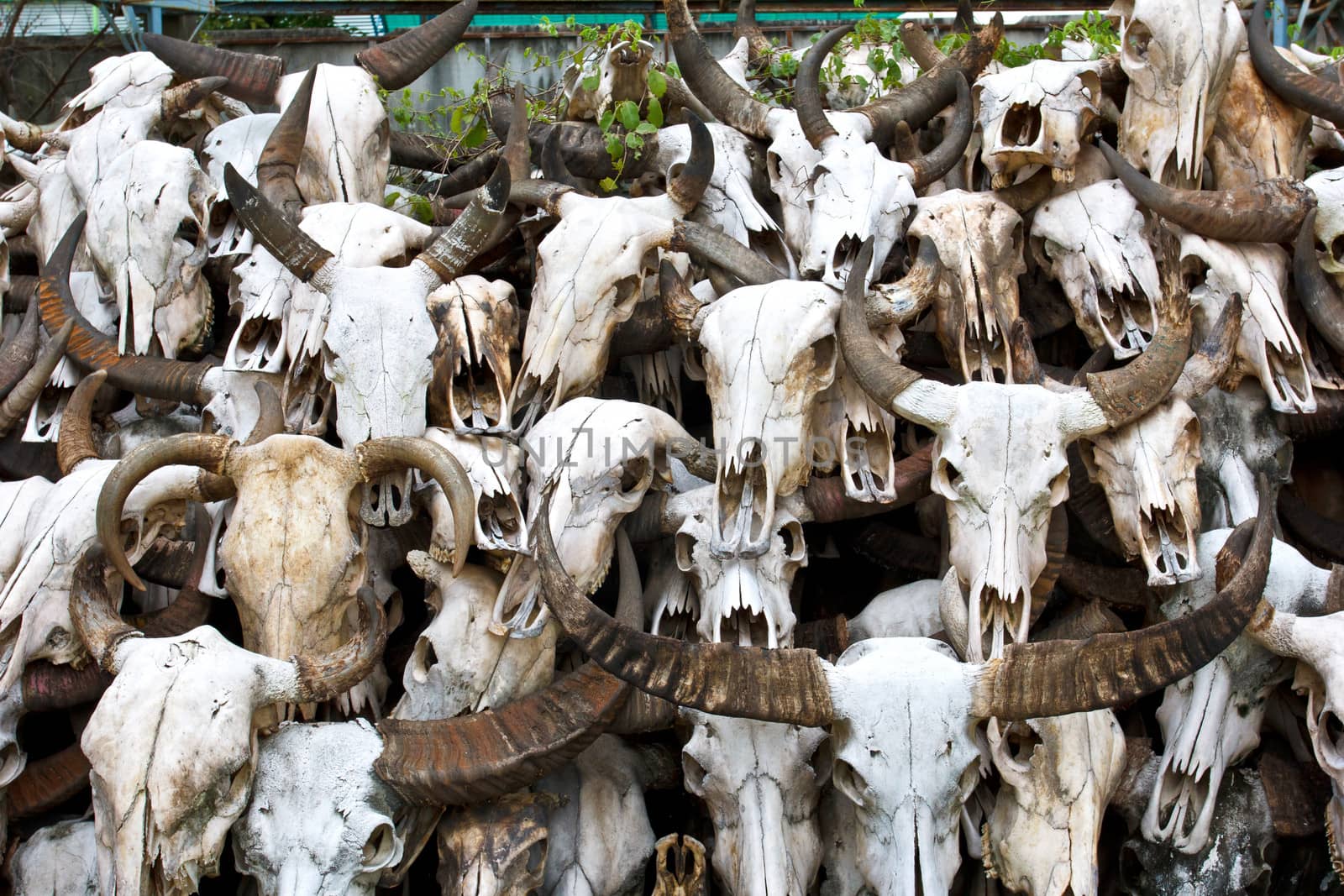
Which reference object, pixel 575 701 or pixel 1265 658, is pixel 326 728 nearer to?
pixel 575 701

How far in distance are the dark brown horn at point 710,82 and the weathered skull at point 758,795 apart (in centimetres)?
364

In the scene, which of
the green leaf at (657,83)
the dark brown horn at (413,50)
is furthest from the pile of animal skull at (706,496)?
the dark brown horn at (413,50)

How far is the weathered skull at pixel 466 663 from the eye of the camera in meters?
7.11

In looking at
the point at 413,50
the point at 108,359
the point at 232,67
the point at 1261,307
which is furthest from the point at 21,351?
the point at 1261,307

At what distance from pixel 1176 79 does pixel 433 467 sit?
425 centimetres

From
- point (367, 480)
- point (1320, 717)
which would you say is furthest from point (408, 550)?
point (1320, 717)

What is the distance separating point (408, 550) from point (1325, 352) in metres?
4.46

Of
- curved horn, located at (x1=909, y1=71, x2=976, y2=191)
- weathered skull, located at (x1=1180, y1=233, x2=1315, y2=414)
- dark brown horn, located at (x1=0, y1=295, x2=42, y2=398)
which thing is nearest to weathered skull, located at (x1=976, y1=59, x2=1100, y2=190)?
curved horn, located at (x1=909, y1=71, x2=976, y2=191)

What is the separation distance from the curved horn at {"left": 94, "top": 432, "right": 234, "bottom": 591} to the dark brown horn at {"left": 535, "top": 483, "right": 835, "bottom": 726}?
67.1 inches

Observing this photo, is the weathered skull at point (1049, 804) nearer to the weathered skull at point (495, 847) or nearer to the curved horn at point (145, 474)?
the weathered skull at point (495, 847)

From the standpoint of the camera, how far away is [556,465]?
7363mm

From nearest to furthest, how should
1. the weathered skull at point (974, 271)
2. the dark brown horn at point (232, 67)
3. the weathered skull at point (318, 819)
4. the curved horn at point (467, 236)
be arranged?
the weathered skull at point (318, 819), the weathered skull at point (974, 271), the curved horn at point (467, 236), the dark brown horn at point (232, 67)

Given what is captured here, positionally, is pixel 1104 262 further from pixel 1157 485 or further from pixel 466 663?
pixel 466 663

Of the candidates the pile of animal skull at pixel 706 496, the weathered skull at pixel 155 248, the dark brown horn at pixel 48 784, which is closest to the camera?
the pile of animal skull at pixel 706 496
